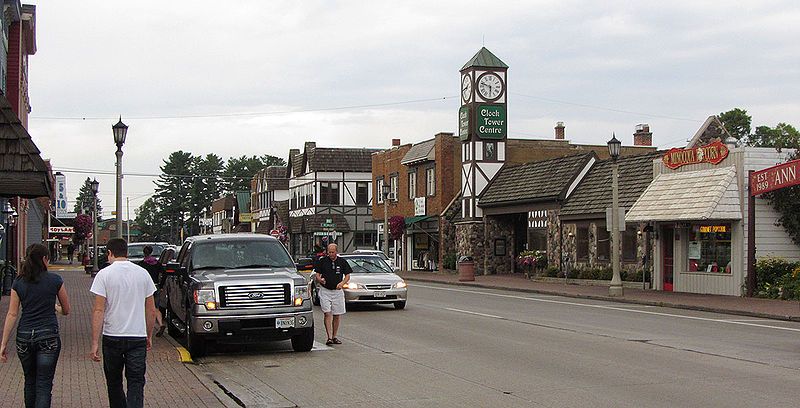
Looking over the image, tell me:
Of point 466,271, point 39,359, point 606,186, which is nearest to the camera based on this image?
point 39,359

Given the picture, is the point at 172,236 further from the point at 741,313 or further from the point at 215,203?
the point at 741,313

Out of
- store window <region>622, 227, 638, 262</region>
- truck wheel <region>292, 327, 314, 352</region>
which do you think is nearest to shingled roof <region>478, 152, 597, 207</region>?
store window <region>622, 227, 638, 262</region>

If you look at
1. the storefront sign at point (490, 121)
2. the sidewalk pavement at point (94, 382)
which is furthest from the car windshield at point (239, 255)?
the storefront sign at point (490, 121)

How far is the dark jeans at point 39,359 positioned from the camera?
820 centimetres

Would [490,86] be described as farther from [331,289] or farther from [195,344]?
[195,344]

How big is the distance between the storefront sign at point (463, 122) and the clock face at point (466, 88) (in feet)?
2.01

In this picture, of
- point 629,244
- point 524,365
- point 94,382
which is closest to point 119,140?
point 94,382

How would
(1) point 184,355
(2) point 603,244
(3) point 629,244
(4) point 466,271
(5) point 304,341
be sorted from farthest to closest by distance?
(4) point 466,271 → (2) point 603,244 → (3) point 629,244 → (5) point 304,341 → (1) point 184,355

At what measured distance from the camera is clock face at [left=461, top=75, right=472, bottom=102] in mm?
48906

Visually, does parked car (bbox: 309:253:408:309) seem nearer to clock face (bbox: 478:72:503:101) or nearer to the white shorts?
the white shorts

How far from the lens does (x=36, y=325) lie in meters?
8.27

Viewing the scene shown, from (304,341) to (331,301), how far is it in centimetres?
149

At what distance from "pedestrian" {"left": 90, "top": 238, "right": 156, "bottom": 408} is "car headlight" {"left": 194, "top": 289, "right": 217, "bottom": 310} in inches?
220

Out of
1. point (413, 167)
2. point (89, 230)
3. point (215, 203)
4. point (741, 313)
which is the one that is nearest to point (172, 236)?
point (215, 203)
